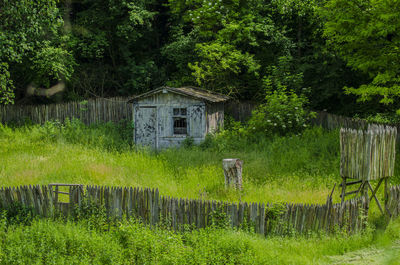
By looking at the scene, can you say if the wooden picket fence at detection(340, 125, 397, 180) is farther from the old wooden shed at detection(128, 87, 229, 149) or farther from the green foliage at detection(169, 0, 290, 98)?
the green foliage at detection(169, 0, 290, 98)

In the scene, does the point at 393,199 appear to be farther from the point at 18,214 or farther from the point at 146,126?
the point at 146,126

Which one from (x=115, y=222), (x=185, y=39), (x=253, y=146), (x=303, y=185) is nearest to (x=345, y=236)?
(x=303, y=185)

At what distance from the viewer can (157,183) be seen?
11.2 metres

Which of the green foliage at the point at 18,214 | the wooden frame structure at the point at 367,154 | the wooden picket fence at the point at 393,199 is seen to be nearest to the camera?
the wooden frame structure at the point at 367,154

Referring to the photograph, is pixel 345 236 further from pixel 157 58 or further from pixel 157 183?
pixel 157 58

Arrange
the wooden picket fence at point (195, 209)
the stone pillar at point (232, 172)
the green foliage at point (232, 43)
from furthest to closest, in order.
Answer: the green foliage at point (232, 43)
the stone pillar at point (232, 172)
the wooden picket fence at point (195, 209)

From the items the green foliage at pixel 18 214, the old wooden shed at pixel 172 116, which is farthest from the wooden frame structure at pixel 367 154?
the old wooden shed at pixel 172 116

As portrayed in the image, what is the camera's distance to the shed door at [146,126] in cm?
1766

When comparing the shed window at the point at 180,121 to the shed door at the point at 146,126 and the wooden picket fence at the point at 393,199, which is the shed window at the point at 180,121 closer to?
the shed door at the point at 146,126

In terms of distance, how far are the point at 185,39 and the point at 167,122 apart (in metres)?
7.11

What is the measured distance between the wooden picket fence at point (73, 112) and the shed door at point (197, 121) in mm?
4949

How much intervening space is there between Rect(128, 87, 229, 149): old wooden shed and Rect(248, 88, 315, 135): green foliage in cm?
199

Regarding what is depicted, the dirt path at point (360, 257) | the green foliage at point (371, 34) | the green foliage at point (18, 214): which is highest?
the green foliage at point (371, 34)

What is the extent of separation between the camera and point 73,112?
69.3 feet
